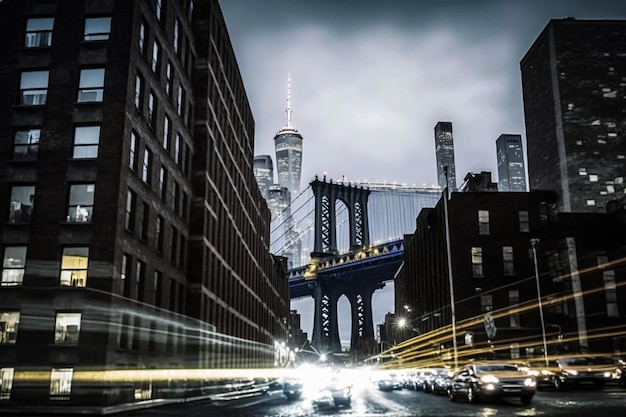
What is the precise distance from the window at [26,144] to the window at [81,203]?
2.97 m

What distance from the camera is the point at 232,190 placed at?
57.9 meters

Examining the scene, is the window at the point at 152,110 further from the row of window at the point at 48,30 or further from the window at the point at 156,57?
the row of window at the point at 48,30

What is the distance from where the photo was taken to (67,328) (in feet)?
90.0

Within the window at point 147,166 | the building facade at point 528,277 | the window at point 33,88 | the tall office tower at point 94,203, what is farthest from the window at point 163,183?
the building facade at point 528,277

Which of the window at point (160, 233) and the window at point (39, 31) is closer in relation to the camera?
the window at point (39, 31)

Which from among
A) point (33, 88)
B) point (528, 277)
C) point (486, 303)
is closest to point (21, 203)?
point (33, 88)

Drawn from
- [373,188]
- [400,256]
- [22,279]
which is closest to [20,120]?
[22,279]

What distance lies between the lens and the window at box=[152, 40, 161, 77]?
3541 centimetres

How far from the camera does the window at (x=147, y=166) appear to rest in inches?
1307

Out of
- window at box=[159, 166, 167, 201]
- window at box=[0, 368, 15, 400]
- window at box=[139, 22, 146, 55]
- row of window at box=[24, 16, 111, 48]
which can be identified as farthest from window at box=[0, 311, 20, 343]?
window at box=[139, 22, 146, 55]

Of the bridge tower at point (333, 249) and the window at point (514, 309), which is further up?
the bridge tower at point (333, 249)

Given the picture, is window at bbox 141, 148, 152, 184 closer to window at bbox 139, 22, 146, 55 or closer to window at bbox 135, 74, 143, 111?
window at bbox 135, 74, 143, 111

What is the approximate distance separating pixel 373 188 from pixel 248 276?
398ft

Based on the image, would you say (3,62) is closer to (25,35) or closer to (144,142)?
(25,35)
